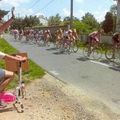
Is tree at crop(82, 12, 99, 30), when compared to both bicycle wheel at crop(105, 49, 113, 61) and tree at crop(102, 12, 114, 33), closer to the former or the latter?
tree at crop(102, 12, 114, 33)

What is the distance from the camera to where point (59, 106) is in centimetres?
913

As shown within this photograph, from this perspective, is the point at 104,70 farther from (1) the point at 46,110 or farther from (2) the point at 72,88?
(1) the point at 46,110

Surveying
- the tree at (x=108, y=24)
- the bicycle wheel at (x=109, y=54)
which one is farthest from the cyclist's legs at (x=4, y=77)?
the tree at (x=108, y=24)

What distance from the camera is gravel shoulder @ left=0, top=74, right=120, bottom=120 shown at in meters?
8.16

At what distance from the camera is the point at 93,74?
52.0 ft

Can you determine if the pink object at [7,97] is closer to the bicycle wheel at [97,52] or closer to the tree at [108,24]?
the bicycle wheel at [97,52]

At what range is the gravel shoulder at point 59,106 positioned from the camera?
26.8ft

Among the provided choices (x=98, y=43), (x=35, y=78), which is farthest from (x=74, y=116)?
(x=98, y=43)

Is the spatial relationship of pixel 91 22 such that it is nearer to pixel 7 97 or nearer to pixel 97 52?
pixel 97 52

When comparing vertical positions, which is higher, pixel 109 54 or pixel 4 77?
pixel 4 77

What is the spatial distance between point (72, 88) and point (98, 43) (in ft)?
39.0

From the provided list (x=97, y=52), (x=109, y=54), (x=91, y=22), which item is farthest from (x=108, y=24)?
(x=109, y=54)

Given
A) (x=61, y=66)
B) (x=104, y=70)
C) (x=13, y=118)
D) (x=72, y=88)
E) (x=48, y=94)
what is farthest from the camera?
(x=61, y=66)

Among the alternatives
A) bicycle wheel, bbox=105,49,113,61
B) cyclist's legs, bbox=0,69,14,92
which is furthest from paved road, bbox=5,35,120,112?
cyclist's legs, bbox=0,69,14,92
